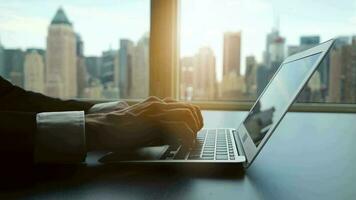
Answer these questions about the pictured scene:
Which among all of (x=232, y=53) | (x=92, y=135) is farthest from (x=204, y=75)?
(x=92, y=135)

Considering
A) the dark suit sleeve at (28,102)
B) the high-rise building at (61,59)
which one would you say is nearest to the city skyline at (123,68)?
the high-rise building at (61,59)

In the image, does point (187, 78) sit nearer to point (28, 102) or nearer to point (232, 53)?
point (232, 53)

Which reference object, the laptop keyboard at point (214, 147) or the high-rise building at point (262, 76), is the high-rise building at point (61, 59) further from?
the laptop keyboard at point (214, 147)

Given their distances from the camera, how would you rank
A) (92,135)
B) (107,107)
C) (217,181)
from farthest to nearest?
1. (107,107)
2. (92,135)
3. (217,181)

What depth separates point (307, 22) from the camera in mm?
2234

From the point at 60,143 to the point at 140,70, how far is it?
165 centimetres

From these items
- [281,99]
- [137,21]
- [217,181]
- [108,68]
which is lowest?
[217,181]

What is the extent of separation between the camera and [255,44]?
229 centimetres

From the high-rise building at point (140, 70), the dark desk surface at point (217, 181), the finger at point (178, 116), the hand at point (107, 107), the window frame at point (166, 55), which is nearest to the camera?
the dark desk surface at point (217, 181)

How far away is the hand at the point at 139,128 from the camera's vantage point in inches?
29.1

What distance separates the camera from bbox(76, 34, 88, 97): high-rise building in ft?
7.73

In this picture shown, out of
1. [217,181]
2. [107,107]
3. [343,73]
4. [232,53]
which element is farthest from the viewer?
[232,53]

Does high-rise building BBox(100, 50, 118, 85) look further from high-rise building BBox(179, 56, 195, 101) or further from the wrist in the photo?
the wrist

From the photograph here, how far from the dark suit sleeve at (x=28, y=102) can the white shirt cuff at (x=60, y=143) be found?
444mm
